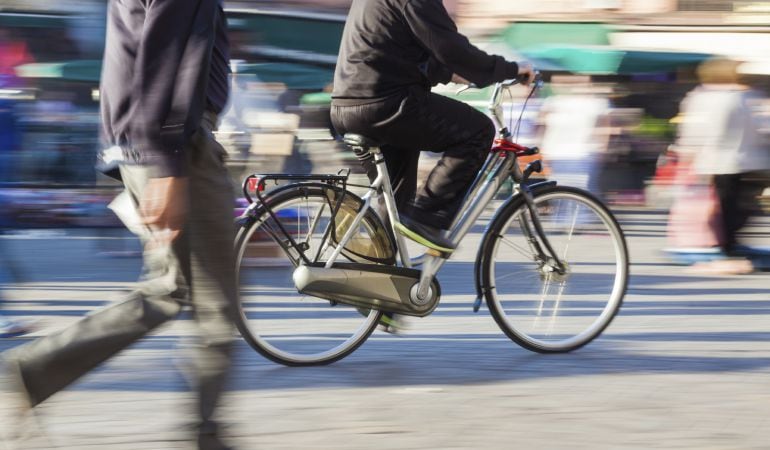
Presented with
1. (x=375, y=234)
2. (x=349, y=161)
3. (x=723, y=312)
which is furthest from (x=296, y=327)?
(x=349, y=161)

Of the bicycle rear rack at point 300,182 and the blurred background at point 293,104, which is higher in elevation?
the bicycle rear rack at point 300,182

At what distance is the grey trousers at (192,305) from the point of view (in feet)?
12.2

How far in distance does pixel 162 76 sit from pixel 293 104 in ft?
34.8

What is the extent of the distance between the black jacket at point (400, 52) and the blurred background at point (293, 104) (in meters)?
0.46

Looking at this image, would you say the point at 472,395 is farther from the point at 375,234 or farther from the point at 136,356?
the point at 136,356

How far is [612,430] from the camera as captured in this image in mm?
4441

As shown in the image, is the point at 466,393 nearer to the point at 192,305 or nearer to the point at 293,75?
the point at 192,305

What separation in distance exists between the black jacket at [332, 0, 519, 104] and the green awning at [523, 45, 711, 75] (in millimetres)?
12762

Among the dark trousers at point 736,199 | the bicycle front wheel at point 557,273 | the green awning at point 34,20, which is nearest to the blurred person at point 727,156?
the dark trousers at point 736,199

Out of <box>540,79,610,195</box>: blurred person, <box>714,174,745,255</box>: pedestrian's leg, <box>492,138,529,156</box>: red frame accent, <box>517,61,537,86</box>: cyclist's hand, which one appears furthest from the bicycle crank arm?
<box>540,79,610,195</box>: blurred person

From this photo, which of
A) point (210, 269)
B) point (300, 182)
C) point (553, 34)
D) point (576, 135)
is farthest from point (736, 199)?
point (553, 34)

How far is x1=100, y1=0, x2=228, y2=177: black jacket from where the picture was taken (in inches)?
138

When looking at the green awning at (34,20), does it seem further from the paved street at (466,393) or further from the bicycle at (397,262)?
the bicycle at (397,262)

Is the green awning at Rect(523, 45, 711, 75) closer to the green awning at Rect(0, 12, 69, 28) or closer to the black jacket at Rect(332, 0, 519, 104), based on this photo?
the green awning at Rect(0, 12, 69, 28)
